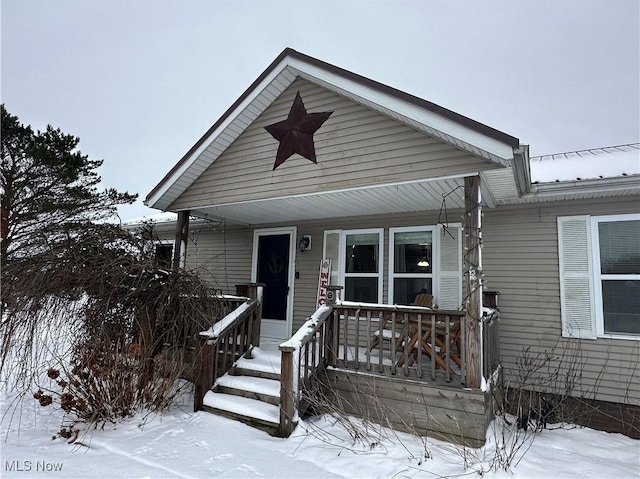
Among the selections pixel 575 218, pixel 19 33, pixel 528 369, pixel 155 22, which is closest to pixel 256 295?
pixel 528 369

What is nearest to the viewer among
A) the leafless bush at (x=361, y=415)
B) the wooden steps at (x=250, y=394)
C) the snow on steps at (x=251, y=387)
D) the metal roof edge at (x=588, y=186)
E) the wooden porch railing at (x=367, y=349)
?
the leafless bush at (x=361, y=415)

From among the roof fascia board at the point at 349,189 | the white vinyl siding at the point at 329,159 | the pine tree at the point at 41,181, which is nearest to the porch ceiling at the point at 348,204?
the roof fascia board at the point at 349,189

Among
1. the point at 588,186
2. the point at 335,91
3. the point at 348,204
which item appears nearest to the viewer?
the point at 588,186

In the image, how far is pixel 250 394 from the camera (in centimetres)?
480

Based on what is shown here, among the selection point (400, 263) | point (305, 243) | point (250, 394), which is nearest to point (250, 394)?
point (250, 394)

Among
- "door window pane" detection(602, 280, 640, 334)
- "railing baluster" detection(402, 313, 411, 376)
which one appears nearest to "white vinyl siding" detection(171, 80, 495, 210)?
"railing baluster" detection(402, 313, 411, 376)

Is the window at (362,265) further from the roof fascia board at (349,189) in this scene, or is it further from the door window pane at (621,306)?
the door window pane at (621,306)

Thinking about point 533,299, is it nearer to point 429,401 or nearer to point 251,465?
point 429,401

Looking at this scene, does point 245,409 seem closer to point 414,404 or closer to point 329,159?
point 414,404

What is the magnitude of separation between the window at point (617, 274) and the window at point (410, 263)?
2.23 meters

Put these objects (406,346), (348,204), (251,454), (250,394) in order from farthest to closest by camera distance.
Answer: (348,204)
(250,394)
(406,346)
(251,454)

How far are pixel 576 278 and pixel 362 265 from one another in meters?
3.22

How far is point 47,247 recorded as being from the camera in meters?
4.59

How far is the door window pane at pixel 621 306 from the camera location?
514 centimetres
